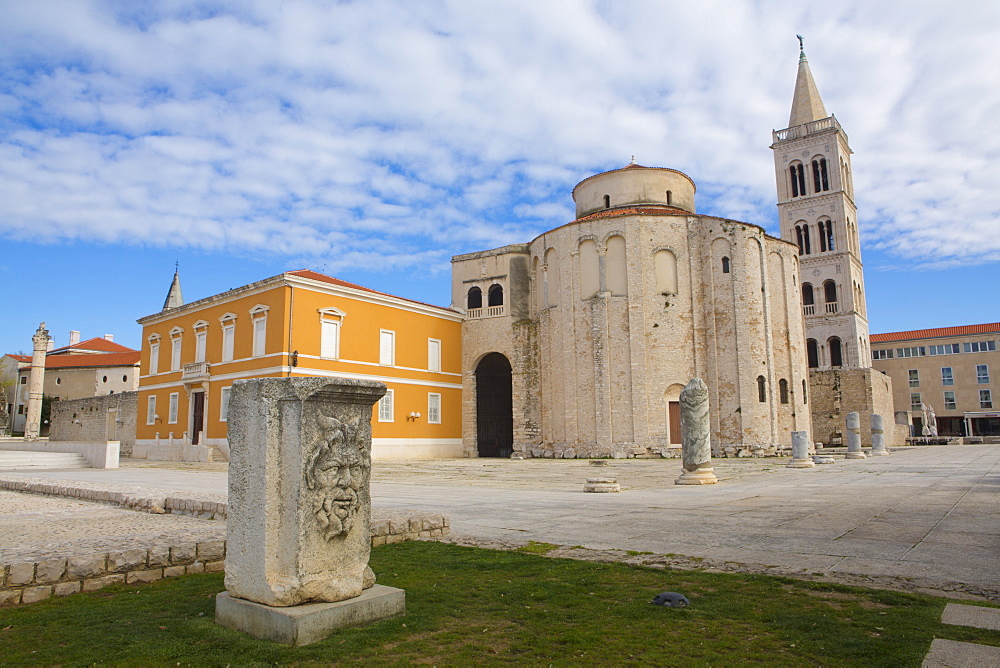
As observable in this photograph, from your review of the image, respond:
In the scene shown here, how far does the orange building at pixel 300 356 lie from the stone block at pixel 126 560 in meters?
21.7

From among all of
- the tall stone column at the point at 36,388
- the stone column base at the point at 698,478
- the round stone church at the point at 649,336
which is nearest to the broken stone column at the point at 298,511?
the stone column base at the point at 698,478

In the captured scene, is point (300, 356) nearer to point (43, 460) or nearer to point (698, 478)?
point (43, 460)

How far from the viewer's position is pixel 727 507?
9.46 metres

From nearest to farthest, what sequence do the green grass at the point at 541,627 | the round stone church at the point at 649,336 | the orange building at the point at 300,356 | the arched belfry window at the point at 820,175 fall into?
the green grass at the point at 541,627, the orange building at the point at 300,356, the round stone church at the point at 649,336, the arched belfry window at the point at 820,175

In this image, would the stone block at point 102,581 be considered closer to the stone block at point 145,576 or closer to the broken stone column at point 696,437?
the stone block at point 145,576

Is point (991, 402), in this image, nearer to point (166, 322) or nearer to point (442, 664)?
point (166, 322)

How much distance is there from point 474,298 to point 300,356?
1245cm

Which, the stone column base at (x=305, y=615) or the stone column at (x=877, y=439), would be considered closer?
the stone column base at (x=305, y=615)

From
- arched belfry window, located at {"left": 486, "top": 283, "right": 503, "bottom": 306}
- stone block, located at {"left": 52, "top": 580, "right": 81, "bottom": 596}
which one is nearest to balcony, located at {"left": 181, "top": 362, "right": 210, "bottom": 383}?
arched belfry window, located at {"left": 486, "top": 283, "right": 503, "bottom": 306}

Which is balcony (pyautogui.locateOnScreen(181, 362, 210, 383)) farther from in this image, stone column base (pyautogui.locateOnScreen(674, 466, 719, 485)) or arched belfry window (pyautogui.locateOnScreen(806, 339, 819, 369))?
arched belfry window (pyautogui.locateOnScreen(806, 339, 819, 369))

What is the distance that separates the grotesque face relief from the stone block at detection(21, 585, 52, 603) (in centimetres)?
233

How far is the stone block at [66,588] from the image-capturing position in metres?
4.57

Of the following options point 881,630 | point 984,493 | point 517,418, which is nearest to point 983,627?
point 881,630

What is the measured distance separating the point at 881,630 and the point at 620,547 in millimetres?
2883
